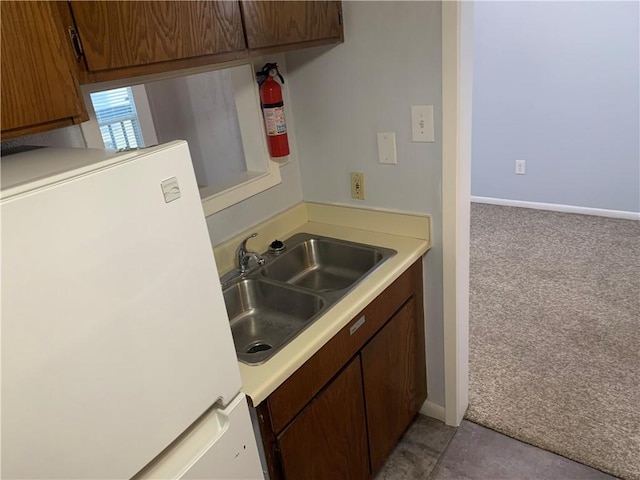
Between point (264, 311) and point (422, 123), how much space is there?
86 centimetres

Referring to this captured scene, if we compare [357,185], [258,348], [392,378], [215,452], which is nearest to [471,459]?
[392,378]

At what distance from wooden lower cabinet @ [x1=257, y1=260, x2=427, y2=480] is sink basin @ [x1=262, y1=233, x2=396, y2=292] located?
0.22m

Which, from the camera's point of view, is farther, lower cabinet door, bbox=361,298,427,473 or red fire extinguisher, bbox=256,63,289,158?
red fire extinguisher, bbox=256,63,289,158

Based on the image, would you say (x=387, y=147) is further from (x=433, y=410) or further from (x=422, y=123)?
(x=433, y=410)

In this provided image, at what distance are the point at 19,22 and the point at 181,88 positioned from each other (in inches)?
70.3

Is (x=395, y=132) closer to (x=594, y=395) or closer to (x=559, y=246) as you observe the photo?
(x=594, y=395)

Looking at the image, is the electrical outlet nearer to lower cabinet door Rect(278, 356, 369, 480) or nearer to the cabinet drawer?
the cabinet drawer

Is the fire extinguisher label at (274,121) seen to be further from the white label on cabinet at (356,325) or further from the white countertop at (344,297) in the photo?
the white label on cabinet at (356,325)

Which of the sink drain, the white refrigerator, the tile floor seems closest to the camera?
the white refrigerator

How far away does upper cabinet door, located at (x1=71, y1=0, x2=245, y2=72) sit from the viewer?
1.02m

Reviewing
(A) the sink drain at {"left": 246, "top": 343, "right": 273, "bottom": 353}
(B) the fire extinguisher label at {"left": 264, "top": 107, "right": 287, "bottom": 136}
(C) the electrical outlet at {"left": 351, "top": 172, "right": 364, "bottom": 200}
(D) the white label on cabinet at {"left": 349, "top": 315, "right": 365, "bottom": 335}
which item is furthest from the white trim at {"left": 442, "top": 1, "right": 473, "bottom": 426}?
(A) the sink drain at {"left": 246, "top": 343, "right": 273, "bottom": 353}

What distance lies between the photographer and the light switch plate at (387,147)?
1808mm

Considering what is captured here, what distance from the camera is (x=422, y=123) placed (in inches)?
67.0

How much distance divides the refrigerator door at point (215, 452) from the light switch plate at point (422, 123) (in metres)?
1.08
